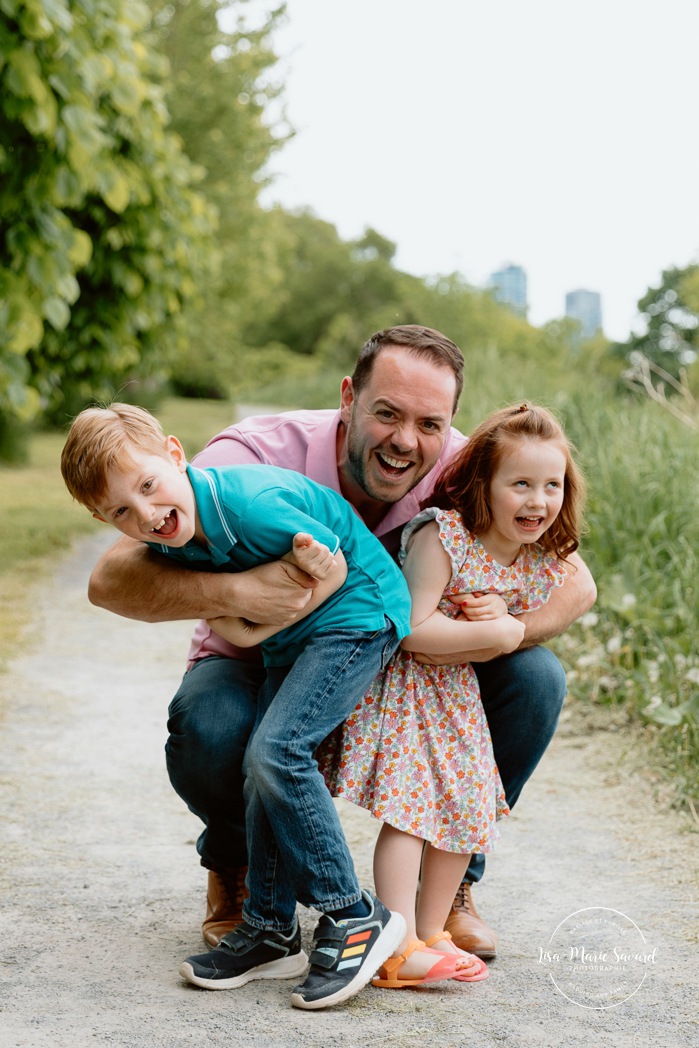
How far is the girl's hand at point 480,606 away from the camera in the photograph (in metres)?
2.57

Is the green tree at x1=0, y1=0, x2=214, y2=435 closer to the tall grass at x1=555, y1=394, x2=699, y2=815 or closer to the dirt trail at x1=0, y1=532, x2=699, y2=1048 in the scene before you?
the dirt trail at x1=0, y1=532, x2=699, y2=1048

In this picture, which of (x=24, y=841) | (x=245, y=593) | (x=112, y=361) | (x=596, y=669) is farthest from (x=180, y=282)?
(x=245, y=593)

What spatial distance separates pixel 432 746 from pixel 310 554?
0.53m

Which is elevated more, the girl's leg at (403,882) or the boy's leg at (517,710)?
the boy's leg at (517,710)

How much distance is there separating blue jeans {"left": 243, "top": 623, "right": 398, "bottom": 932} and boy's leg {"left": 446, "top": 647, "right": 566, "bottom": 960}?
1.30 ft

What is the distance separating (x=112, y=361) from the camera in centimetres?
816

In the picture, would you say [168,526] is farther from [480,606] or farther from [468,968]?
[468,968]

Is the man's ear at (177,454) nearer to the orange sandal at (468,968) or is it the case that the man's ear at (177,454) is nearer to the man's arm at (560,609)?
the man's arm at (560,609)

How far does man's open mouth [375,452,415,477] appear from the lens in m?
2.68

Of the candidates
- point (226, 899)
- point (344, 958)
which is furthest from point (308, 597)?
point (226, 899)

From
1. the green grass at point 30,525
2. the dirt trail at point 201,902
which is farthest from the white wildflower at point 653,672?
the green grass at point 30,525

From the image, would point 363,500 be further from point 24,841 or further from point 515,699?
point 24,841

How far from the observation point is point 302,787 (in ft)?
7.47

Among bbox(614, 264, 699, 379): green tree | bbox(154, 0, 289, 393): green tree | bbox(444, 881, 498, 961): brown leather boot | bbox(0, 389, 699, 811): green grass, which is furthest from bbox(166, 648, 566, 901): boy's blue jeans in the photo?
bbox(614, 264, 699, 379): green tree
